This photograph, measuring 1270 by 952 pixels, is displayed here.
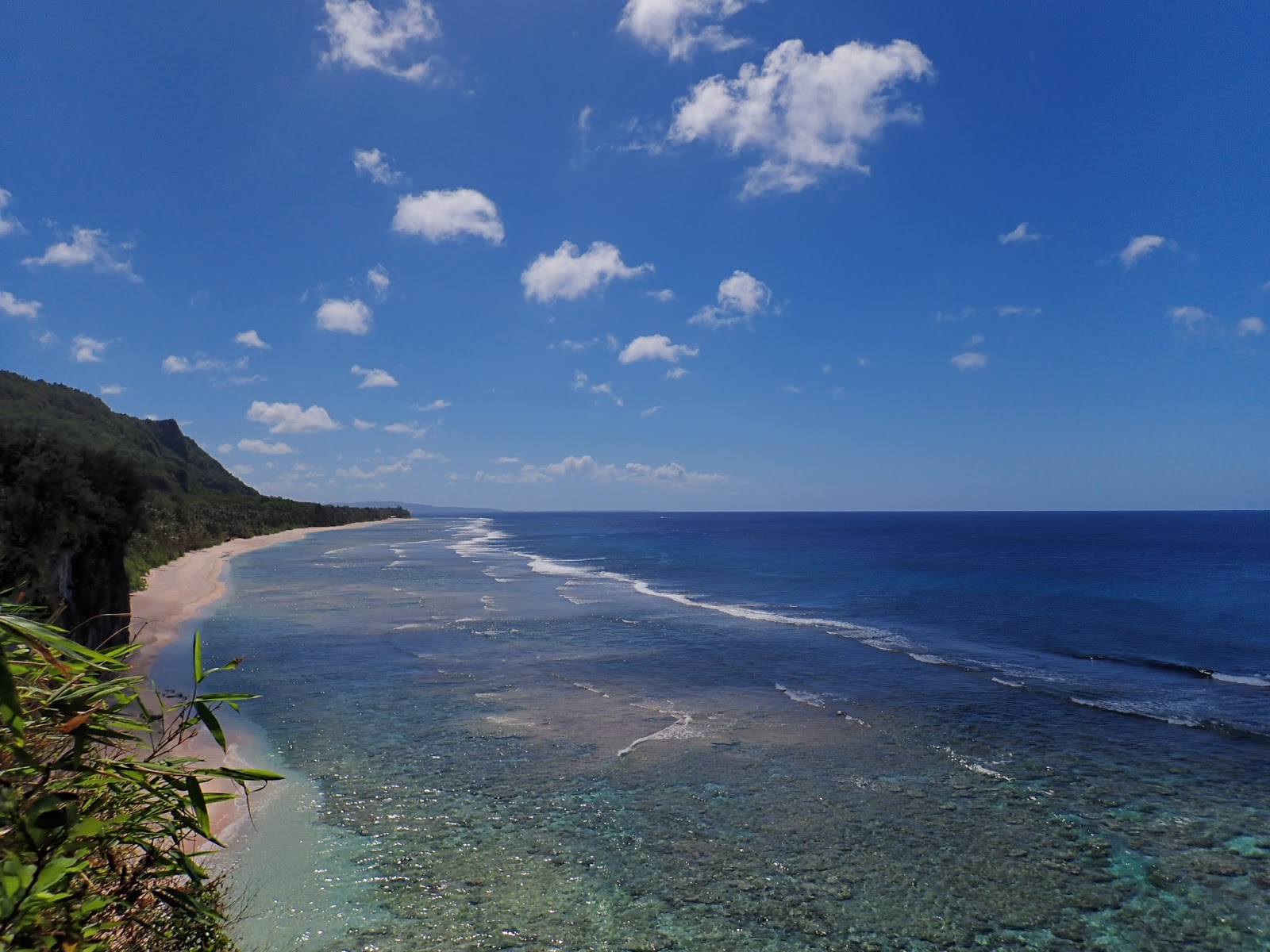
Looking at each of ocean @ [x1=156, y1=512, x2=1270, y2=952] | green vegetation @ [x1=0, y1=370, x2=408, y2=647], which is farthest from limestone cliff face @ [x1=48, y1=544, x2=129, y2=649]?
ocean @ [x1=156, y1=512, x2=1270, y2=952]

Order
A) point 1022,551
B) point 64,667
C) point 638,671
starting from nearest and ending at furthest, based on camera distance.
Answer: point 64,667 < point 638,671 < point 1022,551

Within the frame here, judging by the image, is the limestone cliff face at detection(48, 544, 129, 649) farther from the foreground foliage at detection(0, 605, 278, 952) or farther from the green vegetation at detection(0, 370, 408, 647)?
the foreground foliage at detection(0, 605, 278, 952)

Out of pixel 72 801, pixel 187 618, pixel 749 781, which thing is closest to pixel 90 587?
pixel 187 618

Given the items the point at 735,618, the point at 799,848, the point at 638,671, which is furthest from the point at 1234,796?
the point at 735,618

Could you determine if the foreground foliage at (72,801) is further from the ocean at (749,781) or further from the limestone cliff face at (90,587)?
the limestone cliff face at (90,587)

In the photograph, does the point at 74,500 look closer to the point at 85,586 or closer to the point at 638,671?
the point at 85,586

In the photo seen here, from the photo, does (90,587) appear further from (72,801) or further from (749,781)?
(72,801)
